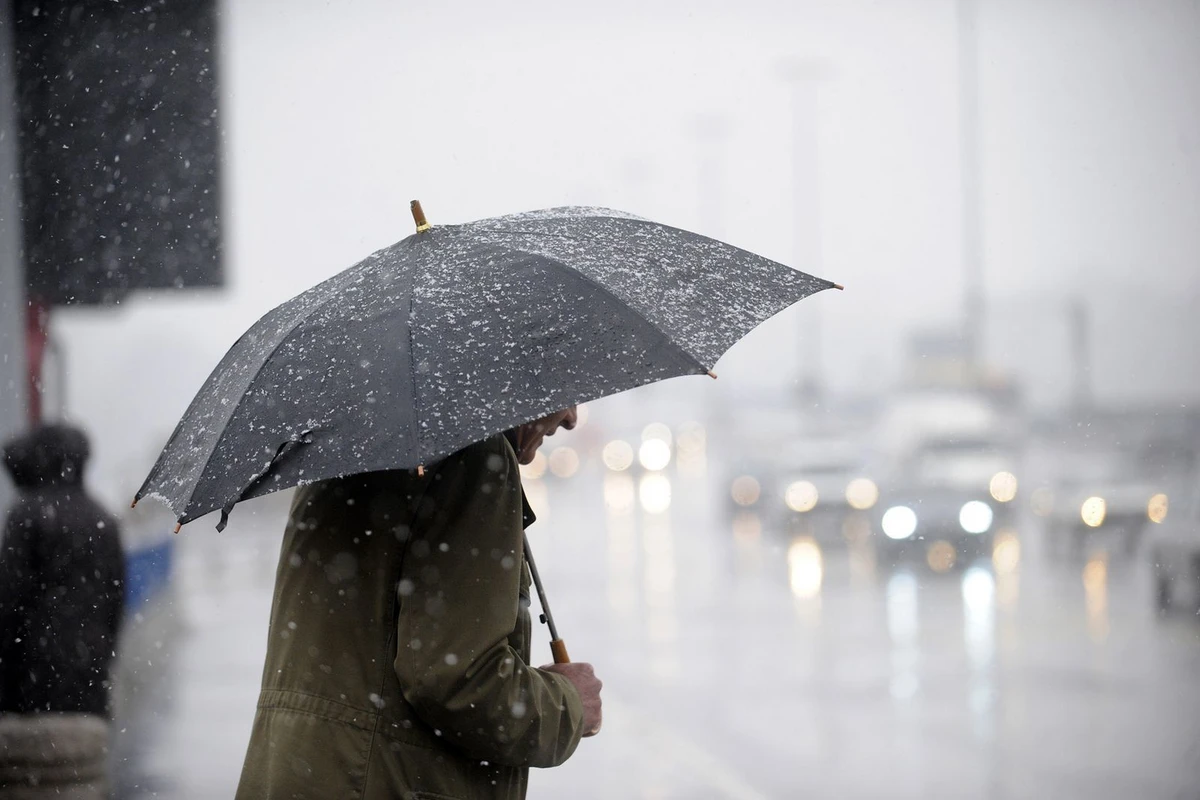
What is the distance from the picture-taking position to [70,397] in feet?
22.5

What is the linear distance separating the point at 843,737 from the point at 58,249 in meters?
4.86

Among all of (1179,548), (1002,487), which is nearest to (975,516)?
(1002,487)

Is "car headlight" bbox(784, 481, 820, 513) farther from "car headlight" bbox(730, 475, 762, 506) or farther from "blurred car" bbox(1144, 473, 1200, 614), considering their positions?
"blurred car" bbox(1144, 473, 1200, 614)

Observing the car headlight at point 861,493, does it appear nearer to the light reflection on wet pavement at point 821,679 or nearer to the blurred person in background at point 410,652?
the light reflection on wet pavement at point 821,679

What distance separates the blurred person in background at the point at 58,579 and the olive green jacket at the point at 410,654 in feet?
8.41

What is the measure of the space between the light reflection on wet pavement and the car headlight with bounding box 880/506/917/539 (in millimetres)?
534

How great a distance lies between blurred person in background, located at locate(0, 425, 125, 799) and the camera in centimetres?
439

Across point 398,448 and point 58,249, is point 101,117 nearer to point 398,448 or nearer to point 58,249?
point 58,249

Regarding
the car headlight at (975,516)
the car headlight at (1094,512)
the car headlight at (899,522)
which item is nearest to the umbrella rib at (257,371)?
the car headlight at (899,522)

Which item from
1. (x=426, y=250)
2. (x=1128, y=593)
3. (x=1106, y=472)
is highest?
(x=426, y=250)

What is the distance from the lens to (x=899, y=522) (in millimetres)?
14305

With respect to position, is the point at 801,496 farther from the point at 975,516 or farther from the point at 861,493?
the point at 975,516

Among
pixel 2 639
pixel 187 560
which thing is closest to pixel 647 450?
pixel 187 560

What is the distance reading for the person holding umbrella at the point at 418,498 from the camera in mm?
1990
